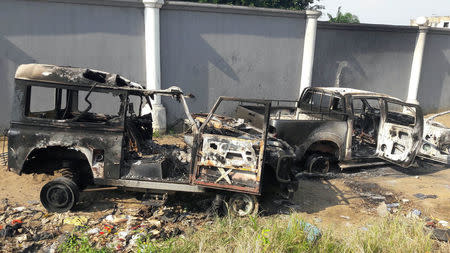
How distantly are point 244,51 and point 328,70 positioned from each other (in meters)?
3.21

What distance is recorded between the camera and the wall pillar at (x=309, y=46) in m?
10.5

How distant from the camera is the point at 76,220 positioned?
490cm

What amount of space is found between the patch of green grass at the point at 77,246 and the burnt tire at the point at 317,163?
4421 millimetres

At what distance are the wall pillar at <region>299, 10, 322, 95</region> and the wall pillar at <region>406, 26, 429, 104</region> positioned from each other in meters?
4.75

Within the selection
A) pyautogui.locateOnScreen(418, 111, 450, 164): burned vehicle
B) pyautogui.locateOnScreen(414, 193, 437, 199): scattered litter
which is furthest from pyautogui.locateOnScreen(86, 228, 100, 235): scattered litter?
pyautogui.locateOnScreen(418, 111, 450, 164): burned vehicle

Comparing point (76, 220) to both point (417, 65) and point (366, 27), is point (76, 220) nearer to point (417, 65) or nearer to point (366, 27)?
point (366, 27)

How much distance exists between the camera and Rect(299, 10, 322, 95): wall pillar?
10484 millimetres

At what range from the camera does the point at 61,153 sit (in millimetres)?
5266

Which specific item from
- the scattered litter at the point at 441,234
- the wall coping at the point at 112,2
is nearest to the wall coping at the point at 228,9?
the wall coping at the point at 112,2

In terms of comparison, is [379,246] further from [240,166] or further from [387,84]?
[387,84]

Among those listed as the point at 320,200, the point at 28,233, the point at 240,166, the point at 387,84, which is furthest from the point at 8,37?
the point at 387,84

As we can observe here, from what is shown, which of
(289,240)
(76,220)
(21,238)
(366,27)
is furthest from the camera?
(366,27)

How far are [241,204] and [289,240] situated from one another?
135 cm

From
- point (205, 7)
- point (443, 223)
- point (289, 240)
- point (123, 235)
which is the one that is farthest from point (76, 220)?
point (205, 7)
